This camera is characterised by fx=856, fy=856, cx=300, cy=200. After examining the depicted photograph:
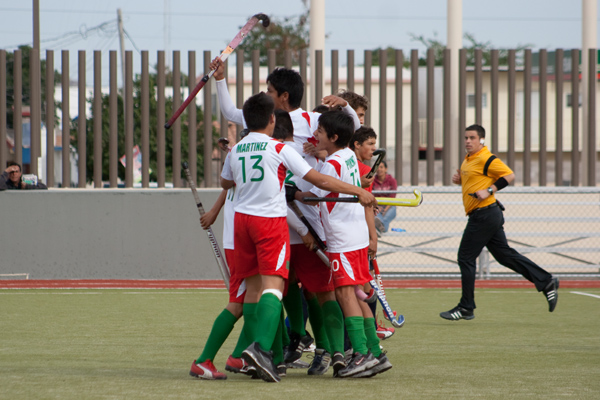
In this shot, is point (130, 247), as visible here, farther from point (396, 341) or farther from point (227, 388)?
point (227, 388)

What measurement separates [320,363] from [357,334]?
0.44 m

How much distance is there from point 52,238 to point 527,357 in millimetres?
8359

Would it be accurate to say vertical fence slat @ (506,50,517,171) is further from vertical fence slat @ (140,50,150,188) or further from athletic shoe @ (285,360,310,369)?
athletic shoe @ (285,360,310,369)

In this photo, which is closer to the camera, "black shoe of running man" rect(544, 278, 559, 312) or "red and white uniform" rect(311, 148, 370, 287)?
"red and white uniform" rect(311, 148, 370, 287)

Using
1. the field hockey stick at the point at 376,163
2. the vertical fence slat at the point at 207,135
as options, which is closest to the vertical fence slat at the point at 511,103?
the vertical fence slat at the point at 207,135

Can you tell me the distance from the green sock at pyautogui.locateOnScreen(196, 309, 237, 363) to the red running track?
651 cm

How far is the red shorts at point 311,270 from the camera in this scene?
5.57 metres

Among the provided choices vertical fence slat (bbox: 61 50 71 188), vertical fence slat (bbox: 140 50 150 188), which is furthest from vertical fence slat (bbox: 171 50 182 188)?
vertical fence slat (bbox: 61 50 71 188)

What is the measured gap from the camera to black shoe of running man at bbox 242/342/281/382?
4.84 meters

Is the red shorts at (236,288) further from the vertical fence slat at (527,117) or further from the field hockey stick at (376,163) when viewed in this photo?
the vertical fence slat at (527,117)

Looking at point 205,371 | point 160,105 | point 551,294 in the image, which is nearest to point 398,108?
point 160,105

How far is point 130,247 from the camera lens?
1257 centimetres

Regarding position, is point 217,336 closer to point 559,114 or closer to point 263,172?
point 263,172


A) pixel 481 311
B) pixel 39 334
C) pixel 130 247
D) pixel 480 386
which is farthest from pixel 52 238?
pixel 480 386
